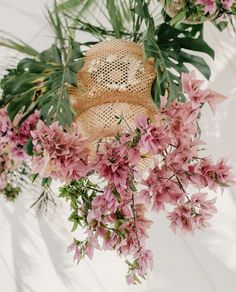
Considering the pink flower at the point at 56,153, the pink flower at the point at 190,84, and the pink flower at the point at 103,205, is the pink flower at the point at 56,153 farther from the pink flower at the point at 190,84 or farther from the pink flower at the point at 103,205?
the pink flower at the point at 190,84

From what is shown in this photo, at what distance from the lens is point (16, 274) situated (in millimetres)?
2881

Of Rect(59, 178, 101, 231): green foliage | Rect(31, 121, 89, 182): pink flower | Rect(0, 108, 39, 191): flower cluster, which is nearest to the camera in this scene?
Rect(31, 121, 89, 182): pink flower

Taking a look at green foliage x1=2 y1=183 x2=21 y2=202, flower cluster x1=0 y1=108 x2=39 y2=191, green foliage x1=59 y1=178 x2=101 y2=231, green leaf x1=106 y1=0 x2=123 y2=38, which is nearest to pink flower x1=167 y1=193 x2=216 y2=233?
green foliage x1=59 y1=178 x2=101 y2=231

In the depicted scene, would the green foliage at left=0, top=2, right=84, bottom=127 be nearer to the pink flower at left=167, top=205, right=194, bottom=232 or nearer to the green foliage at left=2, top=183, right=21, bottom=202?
the pink flower at left=167, top=205, right=194, bottom=232

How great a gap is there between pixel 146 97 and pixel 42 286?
1793 mm

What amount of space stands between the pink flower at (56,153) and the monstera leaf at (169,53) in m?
0.36

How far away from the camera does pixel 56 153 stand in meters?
1.13

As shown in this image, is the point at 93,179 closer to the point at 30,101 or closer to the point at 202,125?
the point at 202,125

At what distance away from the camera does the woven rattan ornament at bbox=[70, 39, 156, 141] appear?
138 cm

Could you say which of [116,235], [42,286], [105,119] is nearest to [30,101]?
[105,119]

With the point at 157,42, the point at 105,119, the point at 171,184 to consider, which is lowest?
the point at 171,184

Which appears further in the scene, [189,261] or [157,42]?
[189,261]

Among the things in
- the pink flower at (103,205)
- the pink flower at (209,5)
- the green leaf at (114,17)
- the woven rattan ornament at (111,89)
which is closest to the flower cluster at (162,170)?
the pink flower at (103,205)

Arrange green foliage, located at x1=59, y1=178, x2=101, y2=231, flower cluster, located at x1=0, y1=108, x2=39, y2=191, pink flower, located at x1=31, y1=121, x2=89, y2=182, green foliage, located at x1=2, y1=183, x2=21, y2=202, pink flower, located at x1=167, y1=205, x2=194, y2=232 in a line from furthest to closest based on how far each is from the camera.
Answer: green foliage, located at x1=2, y1=183, x2=21, y2=202, flower cluster, located at x1=0, y1=108, x2=39, y2=191, green foliage, located at x1=59, y1=178, x2=101, y2=231, pink flower, located at x1=167, y1=205, x2=194, y2=232, pink flower, located at x1=31, y1=121, x2=89, y2=182
